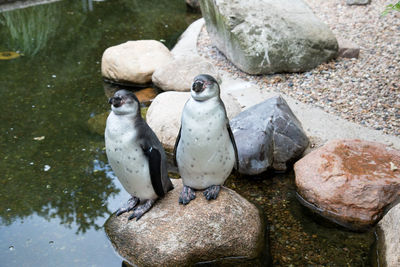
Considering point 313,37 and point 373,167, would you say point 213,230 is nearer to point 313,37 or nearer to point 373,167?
point 373,167

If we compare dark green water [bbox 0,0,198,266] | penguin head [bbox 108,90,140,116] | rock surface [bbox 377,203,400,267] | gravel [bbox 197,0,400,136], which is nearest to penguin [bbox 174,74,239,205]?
penguin head [bbox 108,90,140,116]

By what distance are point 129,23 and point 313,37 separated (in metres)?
4.66

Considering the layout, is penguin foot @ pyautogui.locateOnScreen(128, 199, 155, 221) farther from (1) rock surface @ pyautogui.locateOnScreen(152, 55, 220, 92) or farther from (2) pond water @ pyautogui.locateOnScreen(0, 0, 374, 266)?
(1) rock surface @ pyautogui.locateOnScreen(152, 55, 220, 92)

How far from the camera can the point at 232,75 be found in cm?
660

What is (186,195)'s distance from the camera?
367 cm

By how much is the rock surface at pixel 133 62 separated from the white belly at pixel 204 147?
10.9 feet

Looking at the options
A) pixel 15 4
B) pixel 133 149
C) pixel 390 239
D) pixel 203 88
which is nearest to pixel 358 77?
pixel 390 239

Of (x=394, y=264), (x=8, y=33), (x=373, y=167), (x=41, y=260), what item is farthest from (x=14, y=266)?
(x=8, y=33)

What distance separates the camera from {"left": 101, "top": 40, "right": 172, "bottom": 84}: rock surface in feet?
22.1

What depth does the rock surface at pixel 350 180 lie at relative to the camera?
157 inches

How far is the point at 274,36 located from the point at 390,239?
11.8 ft

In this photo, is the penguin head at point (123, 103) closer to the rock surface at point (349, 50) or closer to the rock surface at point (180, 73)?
the rock surface at point (180, 73)

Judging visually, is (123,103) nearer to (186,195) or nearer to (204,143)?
(204,143)

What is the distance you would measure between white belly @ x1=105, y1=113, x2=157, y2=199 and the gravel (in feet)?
9.52
